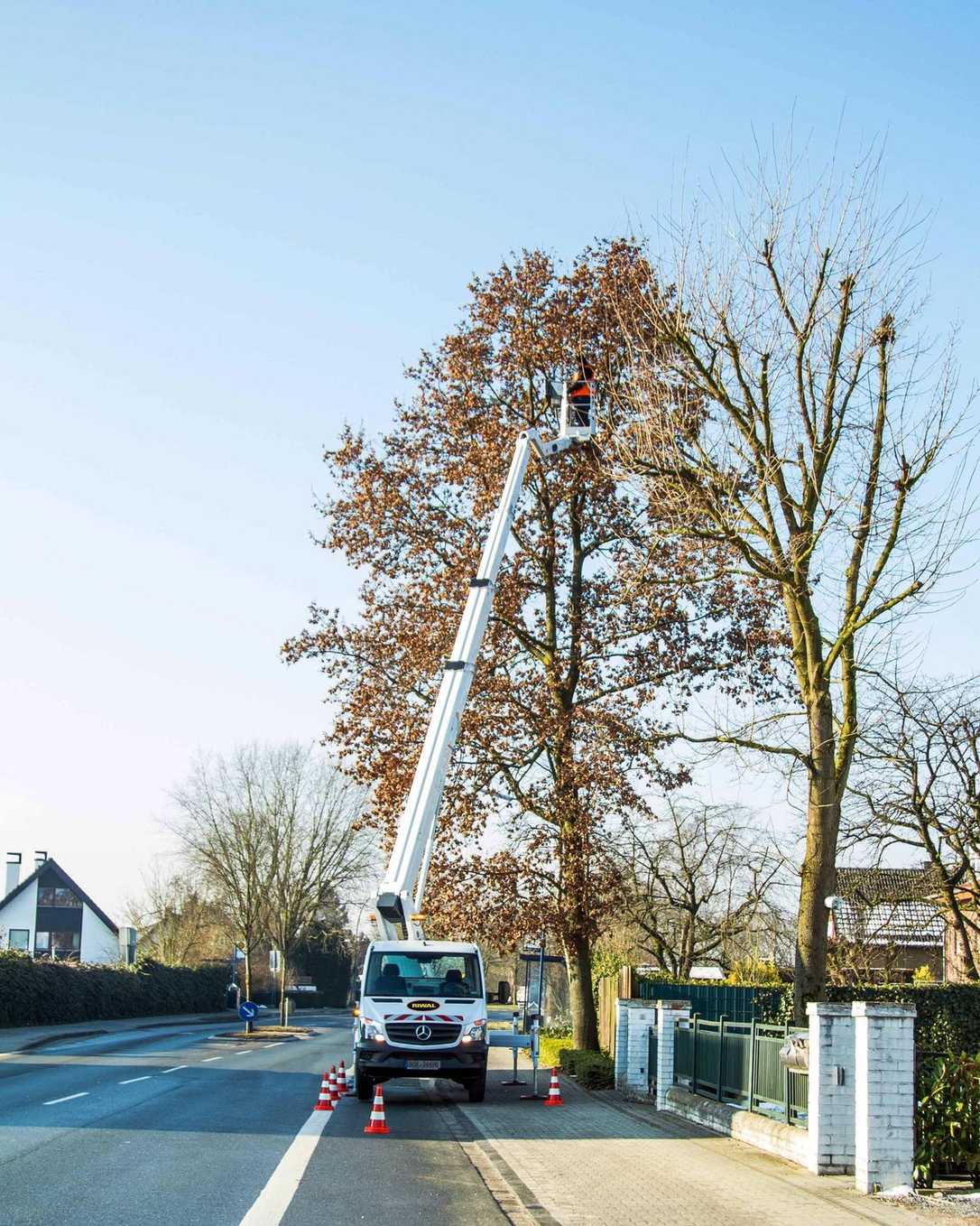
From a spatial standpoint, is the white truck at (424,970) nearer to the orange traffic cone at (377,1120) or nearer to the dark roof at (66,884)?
the orange traffic cone at (377,1120)

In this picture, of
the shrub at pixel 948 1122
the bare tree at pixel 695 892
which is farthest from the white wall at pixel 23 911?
the shrub at pixel 948 1122

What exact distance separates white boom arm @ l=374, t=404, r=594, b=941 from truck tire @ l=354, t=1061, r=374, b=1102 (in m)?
2.02

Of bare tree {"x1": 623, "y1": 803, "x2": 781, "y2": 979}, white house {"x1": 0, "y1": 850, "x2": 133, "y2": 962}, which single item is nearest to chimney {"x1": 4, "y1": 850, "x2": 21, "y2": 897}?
white house {"x1": 0, "y1": 850, "x2": 133, "y2": 962}

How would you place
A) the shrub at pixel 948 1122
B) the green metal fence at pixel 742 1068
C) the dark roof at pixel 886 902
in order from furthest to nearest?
1. the dark roof at pixel 886 902
2. the green metal fence at pixel 742 1068
3. the shrub at pixel 948 1122

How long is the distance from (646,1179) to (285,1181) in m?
3.11

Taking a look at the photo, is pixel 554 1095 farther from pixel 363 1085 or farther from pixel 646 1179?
pixel 646 1179

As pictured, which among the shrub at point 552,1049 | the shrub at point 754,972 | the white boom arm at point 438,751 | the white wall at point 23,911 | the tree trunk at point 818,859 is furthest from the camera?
the white wall at point 23,911

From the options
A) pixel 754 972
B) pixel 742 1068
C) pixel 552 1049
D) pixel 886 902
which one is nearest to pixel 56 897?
pixel 754 972

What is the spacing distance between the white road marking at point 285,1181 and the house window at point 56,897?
67.5m

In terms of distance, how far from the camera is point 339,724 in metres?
26.9

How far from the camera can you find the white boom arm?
21.0 meters

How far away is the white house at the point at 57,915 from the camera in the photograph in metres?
79.6

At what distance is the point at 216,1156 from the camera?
1355 centimetres

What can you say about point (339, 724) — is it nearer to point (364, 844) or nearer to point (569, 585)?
point (569, 585)
